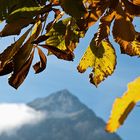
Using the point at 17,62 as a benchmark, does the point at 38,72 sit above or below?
below

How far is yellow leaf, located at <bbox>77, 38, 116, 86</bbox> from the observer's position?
4.82 ft

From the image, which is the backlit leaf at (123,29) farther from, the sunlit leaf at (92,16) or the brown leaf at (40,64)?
the brown leaf at (40,64)

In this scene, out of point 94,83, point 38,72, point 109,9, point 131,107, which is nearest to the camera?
point 131,107

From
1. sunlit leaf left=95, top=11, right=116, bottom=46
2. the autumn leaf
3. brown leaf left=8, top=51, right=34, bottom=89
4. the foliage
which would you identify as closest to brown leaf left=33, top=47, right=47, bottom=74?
the foliage

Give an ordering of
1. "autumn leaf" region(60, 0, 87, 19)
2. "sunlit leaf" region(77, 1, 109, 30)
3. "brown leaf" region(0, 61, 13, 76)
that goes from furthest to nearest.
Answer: "brown leaf" region(0, 61, 13, 76), "sunlit leaf" region(77, 1, 109, 30), "autumn leaf" region(60, 0, 87, 19)

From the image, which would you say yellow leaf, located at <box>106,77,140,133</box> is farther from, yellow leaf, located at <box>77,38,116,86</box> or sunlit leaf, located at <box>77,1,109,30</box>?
yellow leaf, located at <box>77,38,116,86</box>

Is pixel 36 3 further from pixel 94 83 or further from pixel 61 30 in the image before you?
pixel 94 83

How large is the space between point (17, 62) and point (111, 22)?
0.29 metres

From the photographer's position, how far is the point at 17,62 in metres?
1.23

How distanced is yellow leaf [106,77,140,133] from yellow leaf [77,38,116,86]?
2.61ft

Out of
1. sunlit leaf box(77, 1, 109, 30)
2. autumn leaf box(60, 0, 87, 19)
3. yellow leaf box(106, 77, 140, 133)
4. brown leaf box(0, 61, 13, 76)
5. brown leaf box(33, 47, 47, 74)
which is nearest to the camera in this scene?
yellow leaf box(106, 77, 140, 133)

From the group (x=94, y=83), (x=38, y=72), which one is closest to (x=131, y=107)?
(x=38, y=72)

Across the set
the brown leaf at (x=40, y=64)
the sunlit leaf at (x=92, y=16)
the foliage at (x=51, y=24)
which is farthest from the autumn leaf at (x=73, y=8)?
the brown leaf at (x=40, y=64)

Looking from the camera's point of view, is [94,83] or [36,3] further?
[94,83]
